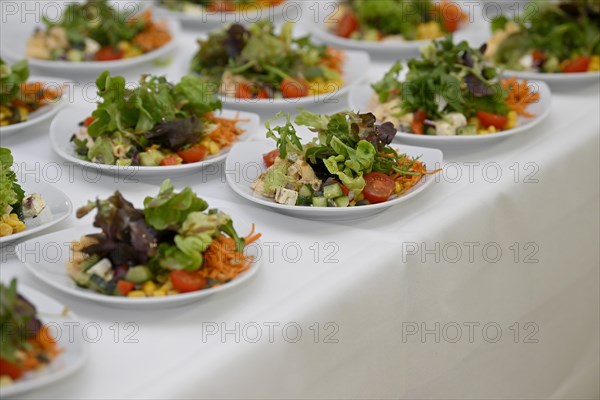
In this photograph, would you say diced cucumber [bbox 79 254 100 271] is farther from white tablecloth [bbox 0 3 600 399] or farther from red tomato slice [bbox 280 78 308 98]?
red tomato slice [bbox 280 78 308 98]

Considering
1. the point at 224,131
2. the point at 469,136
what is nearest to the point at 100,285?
the point at 224,131

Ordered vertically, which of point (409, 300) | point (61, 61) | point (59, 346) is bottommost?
point (409, 300)

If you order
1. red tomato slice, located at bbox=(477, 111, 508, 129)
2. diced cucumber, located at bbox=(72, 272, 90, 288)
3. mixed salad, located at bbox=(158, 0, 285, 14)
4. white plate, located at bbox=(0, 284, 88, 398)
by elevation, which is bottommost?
white plate, located at bbox=(0, 284, 88, 398)

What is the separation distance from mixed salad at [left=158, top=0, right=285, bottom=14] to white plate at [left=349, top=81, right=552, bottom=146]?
3.31 feet

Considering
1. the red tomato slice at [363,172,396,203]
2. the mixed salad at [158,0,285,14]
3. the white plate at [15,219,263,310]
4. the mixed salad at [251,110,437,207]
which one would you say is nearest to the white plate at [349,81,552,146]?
the mixed salad at [251,110,437,207]

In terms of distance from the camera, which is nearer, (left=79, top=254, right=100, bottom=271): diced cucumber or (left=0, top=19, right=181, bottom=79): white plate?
(left=79, top=254, right=100, bottom=271): diced cucumber

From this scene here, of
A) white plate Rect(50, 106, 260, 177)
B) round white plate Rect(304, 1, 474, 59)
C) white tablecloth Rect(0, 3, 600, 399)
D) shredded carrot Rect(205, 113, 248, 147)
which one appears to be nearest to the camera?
white tablecloth Rect(0, 3, 600, 399)

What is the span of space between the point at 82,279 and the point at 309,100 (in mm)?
1078

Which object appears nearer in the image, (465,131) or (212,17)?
(465,131)

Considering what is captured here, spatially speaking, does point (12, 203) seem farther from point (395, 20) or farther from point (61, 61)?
point (395, 20)

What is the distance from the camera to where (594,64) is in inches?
104

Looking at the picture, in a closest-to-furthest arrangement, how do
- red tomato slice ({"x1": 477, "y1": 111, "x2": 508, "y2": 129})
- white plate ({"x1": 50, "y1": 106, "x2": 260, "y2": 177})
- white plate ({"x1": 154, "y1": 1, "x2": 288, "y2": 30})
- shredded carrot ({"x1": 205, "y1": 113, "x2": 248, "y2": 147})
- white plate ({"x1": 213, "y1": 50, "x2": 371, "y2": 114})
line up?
white plate ({"x1": 50, "y1": 106, "x2": 260, "y2": 177}) < shredded carrot ({"x1": 205, "y1": 113, "x2": 248, "y2": 147}) < red tomato slice ({"x1": 477, "y1": 111, "x2": 508, "y2": 129}) < white plate ({"x1": 213, "y1": 50, "x2": 371, "y2": 114}) < white plate ({"x1": 154, "y1": 1, "x2": 288, "y2": 30})

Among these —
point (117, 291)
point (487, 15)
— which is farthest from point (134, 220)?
point (487, 15)

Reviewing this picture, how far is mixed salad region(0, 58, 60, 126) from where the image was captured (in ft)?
7.41
